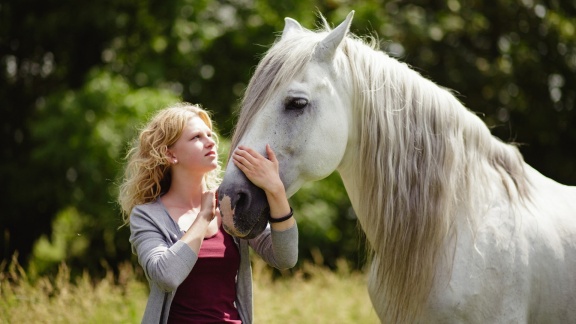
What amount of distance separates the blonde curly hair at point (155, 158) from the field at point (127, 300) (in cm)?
133

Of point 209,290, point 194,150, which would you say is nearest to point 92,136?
point 194,150

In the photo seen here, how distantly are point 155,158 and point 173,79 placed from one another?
20.9 ft

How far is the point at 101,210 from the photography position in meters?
7.07

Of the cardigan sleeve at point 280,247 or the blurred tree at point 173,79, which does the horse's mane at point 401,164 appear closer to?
the cardigan sleeve at point 280,247

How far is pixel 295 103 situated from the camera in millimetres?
2309

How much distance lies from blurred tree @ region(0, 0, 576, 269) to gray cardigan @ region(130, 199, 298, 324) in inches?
176

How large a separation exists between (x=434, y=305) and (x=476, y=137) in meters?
0.71

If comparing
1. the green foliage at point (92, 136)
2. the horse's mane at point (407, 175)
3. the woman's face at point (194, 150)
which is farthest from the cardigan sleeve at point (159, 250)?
the green foliage at point (92, 136)

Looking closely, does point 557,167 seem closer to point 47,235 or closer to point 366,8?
point 366,8

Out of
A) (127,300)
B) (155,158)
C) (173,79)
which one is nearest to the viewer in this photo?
(155,158)

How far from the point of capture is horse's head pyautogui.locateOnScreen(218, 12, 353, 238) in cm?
222

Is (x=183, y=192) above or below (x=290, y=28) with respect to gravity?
below

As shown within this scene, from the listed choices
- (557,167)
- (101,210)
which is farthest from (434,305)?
(557,167)

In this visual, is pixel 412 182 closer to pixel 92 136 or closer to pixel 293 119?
pixel 293 119
